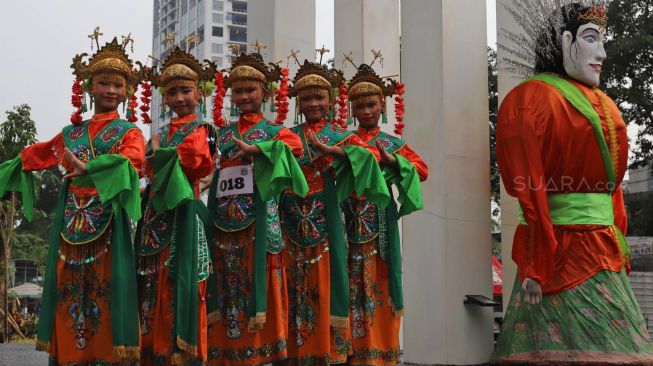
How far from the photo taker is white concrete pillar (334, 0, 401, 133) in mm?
8828

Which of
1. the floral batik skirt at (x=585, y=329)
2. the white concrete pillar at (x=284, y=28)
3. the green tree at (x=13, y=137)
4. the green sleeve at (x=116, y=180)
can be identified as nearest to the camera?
the green sleeve at (x=116, y=180)

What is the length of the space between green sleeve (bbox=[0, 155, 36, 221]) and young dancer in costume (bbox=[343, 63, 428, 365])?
7.15 ft

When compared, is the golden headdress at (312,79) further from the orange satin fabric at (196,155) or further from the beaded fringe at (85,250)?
the beaded fringe at (85,250)

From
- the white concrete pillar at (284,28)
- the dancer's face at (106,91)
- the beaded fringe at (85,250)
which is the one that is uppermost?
the white concrete pillar at (284,28)

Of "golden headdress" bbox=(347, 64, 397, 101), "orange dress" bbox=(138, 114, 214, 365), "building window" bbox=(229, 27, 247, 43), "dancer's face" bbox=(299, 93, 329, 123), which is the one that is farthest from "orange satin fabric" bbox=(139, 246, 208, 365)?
"building window" bbox=(229, 27, 247, 43)

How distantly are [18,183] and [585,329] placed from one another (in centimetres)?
371

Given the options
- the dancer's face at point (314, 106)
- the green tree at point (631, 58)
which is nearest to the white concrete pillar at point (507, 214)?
the dancer's face at point (314, 106)

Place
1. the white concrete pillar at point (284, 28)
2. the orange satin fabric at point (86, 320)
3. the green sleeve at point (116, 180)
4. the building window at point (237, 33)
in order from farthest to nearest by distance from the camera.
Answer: the building window at point (237, 33), the white concrete pillar at point (284, 28), the orange satin fabric at point (86, 320), the green sleeve at point (116, 180)

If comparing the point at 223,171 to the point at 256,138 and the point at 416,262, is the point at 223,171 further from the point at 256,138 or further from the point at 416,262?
the point at 416,262

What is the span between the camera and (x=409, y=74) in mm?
7211

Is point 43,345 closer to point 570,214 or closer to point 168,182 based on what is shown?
point 168,182

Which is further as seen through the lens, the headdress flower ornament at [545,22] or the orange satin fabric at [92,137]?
the headdress flower ornament at [545,22]

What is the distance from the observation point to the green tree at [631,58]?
40.3 ft

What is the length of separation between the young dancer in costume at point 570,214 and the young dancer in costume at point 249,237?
155 cm
